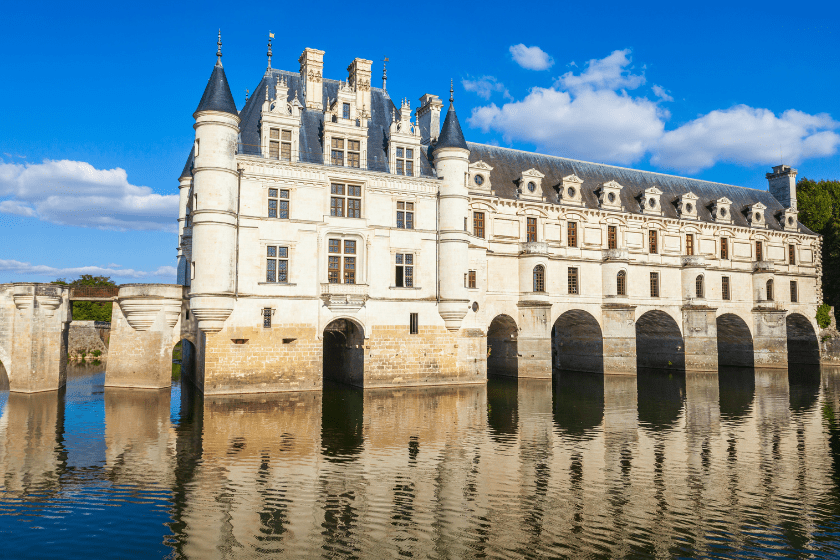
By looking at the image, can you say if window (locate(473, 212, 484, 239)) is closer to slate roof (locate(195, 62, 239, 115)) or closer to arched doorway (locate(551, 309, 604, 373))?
arched doorway (locate(551, 309, 604, 373))

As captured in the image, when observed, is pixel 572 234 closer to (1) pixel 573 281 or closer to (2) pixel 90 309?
(1) pixel 573 281

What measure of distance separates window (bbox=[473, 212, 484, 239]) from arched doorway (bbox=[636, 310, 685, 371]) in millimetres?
17868

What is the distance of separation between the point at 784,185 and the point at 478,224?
1434 inches

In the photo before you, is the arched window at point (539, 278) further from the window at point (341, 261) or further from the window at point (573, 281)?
the window at point (341, 261)

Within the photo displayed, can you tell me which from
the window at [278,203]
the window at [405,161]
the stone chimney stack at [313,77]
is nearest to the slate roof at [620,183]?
the window at [405,161]

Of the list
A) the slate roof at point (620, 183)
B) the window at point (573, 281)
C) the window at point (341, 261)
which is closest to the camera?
the window at point (341, 261)

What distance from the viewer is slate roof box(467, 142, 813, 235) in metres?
43.2

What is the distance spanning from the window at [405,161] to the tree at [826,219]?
1806 inches

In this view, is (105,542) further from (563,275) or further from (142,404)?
(563,275)

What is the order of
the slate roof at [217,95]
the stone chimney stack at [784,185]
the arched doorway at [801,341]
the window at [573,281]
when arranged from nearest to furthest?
the slate roof at [217,95] < the window at [573,281] < the arched doorway at [801,341] < the stone chimney stack at [784,185]

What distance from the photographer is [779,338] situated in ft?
162

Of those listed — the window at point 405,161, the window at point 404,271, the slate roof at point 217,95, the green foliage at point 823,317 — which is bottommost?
the green foliage at point 823,317

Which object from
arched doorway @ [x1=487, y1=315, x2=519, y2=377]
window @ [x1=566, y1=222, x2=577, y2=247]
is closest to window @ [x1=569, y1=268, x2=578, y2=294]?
window @ [x1=566, y1=222, x2=577, y2=247]

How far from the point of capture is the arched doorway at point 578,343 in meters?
43.5
